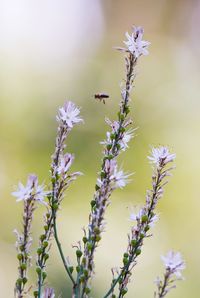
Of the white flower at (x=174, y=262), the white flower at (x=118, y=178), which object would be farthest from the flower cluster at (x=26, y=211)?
the white flower at (x=174, y=262)

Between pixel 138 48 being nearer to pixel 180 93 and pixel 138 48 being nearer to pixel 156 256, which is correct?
pixel 156 256

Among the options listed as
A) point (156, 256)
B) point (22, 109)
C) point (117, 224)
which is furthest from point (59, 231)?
point (22, 109)

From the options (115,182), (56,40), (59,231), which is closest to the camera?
(115,182)

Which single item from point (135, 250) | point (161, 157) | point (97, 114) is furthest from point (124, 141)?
point (97, 114)

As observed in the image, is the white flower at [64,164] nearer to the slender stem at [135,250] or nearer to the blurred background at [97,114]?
→ the slender stem at [135,250]

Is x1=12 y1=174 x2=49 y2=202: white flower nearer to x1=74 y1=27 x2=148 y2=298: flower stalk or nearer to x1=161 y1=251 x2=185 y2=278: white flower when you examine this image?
x1=74 y1=27 x2=148 y2=298: flower stalk

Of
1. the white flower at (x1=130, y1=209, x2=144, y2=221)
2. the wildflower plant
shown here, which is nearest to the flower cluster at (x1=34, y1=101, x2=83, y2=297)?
the wildflower plant

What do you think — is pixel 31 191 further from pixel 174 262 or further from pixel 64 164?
pixel 174 262
